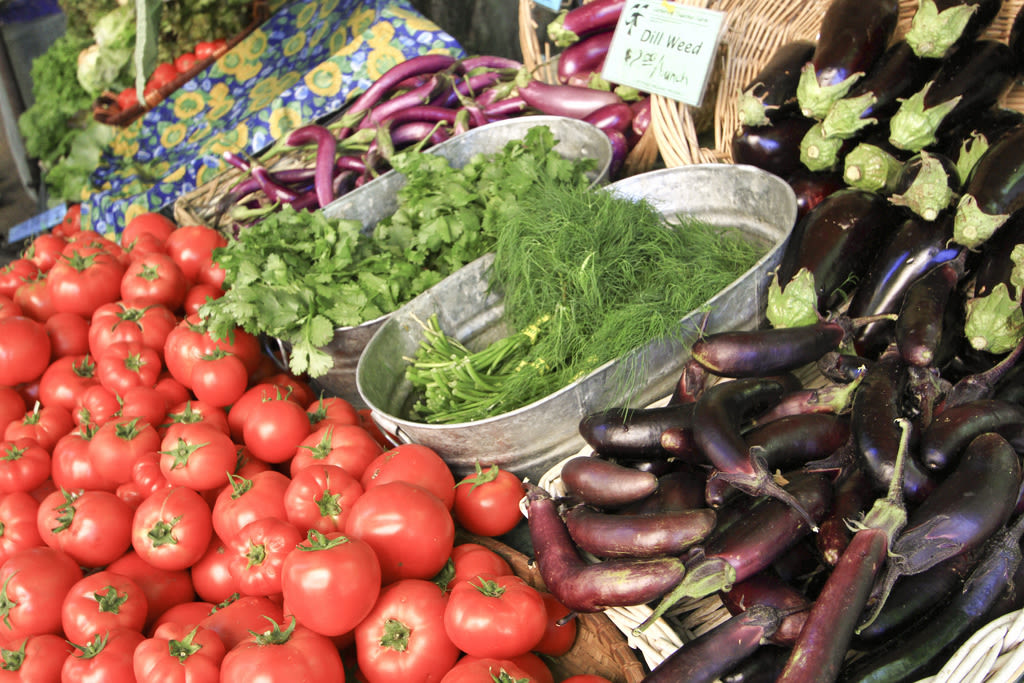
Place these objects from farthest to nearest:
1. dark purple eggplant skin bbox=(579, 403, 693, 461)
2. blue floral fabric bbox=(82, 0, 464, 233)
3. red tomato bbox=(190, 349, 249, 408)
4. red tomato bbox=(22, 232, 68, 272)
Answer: blue floral fabric bbox=(82, 0, 464, 233) → red tomato bbox=(22, 232, 68, 272) → red tomato bbox=(190, 349, 249, 408) → dark purple eggplant skin bbox=(579, 403, 693, 461)

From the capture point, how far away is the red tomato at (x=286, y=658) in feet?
3.37

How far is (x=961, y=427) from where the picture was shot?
1.08m

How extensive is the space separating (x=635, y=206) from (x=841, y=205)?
46 centimetres

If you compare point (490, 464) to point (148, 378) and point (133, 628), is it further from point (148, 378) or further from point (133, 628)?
point (148, 378)

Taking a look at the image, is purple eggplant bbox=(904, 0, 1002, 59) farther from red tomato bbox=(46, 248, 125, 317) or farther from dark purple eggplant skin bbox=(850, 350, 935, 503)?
red tomato bbox=(46, 248, 125, 317)

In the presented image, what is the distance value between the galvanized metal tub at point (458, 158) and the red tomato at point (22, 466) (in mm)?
588

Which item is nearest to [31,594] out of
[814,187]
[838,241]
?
[838,241]

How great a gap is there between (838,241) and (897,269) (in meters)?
0.13

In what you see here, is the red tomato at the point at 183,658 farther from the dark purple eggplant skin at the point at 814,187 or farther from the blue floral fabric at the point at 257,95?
the blue floral fabric at the point at 257,95

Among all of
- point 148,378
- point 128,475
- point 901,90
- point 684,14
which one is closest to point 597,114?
point 684,14

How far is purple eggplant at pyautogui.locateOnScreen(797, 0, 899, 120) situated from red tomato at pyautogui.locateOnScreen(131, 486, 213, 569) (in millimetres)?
1656

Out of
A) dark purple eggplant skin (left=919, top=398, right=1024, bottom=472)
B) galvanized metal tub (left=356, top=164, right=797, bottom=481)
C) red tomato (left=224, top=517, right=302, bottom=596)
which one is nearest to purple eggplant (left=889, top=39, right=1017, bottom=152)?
galvanized metal tub (left=356, top=164, right=797, bottom=481)

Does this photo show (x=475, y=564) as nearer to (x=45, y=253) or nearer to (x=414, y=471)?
(x=414, y=471)

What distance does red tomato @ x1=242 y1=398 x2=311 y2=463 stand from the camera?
1585 mm
